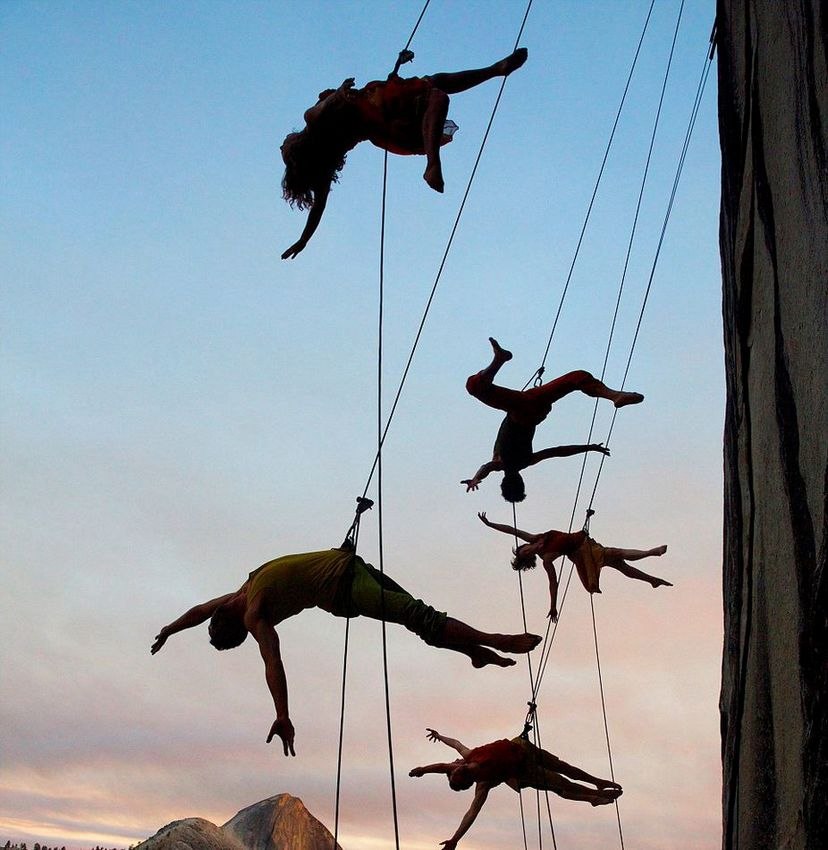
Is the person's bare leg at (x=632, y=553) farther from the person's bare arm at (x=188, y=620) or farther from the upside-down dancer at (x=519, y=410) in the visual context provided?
the person's bare arm at (x=188, y=620)

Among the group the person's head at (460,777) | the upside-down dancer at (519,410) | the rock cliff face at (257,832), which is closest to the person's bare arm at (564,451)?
the upside-down dancer at (519,410)

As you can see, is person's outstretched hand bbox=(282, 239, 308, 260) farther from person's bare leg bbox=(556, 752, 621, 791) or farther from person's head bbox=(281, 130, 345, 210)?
person's bare leg bbox=(556, 752, 621, 791)

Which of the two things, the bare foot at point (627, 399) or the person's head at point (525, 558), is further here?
the person's head at point (525, 558)

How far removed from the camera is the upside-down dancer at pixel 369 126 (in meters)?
4.94

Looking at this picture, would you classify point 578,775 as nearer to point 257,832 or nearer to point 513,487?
point 513,487

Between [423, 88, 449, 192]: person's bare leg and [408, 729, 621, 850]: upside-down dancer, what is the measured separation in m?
3.92

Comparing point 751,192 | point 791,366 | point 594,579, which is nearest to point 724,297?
point 751,192

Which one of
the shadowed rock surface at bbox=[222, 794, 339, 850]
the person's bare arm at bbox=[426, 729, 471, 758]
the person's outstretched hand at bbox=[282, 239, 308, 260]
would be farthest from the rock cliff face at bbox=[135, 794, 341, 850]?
the person's outstretched hand at bbox=[282, 239, 308, 260]

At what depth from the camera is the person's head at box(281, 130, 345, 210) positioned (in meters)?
5.37

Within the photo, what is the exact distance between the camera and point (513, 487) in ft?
23.3

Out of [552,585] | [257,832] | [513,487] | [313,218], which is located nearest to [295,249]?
[313,218]

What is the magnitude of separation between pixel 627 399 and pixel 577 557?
231cm

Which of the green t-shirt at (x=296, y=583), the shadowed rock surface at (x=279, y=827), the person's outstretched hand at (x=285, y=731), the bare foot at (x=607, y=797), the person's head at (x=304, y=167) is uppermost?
the person's head at (x=304, y=167)

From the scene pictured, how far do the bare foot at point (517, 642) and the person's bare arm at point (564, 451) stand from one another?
1.91 meters
